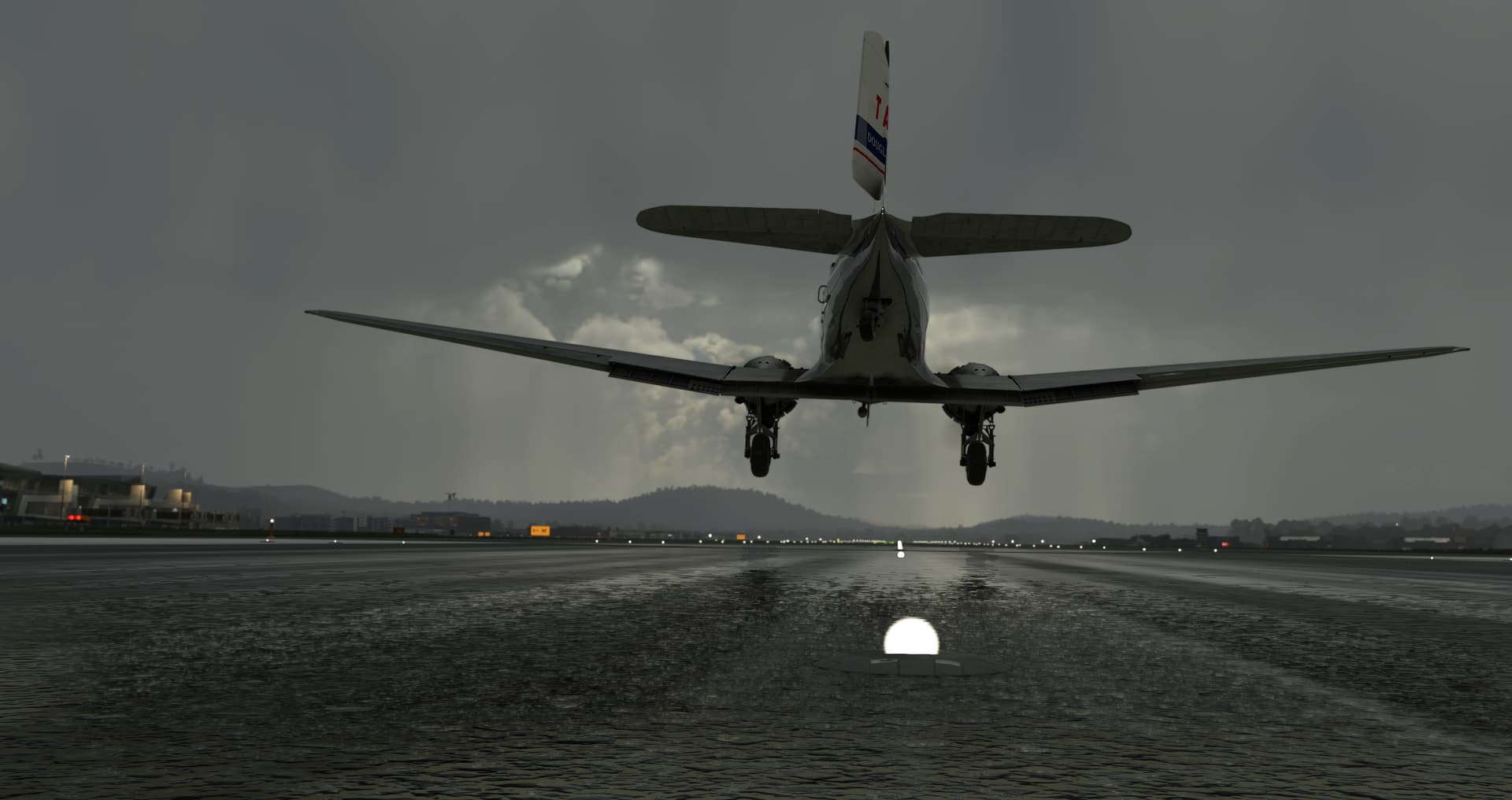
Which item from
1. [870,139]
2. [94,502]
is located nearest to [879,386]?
[870,139]

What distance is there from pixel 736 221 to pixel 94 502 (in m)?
178

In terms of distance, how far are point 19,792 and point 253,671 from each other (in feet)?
12.7

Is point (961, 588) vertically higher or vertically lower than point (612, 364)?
lower

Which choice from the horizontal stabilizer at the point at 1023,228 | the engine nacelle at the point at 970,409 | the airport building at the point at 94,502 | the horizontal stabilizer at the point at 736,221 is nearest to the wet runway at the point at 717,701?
the horizontal stabilizer at the point at 1023,228

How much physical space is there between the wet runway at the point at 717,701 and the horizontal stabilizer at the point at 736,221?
1666cm

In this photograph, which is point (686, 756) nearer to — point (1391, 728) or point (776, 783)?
point (776, 783)

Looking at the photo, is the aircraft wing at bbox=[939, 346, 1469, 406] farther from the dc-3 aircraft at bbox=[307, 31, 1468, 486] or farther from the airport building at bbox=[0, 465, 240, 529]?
the airport building at bbox=[0, 465, 240, 529]

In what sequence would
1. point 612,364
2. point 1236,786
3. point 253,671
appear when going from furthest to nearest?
point 612,364 → point 253,671 → point 1236,786

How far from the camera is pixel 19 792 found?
4473 millimetres

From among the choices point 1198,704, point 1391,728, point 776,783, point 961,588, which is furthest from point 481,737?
point 961,588

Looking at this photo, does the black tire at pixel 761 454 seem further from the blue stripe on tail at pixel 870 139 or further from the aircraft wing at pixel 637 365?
the blue stripe on tail at pixel 870 139

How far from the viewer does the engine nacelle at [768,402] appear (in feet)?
115

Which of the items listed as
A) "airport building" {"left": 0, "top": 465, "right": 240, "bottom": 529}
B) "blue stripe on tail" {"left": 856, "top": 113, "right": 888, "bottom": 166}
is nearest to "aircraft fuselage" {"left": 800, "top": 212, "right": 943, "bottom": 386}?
"blue stripe on tail" {"left": 856, "top": 113, "right": 888, "bottom": 166}

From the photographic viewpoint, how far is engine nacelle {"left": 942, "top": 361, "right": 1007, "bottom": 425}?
3559 cm
